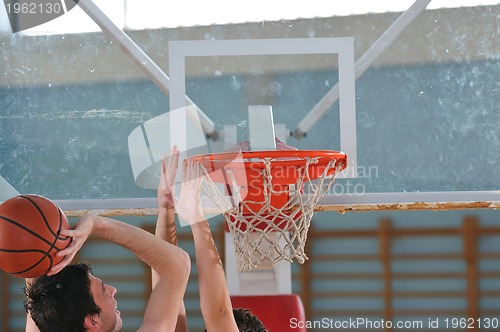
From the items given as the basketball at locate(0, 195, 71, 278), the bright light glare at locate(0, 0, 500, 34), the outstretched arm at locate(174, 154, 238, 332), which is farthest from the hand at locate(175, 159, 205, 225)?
the bright light glare at locate(0, 0, 500, 34)

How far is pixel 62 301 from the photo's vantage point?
6.38 ft

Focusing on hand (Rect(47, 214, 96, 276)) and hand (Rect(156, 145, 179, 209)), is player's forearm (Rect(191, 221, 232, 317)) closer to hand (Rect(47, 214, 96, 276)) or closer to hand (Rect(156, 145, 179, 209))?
hand (Rect(156, 145, 179, 209))

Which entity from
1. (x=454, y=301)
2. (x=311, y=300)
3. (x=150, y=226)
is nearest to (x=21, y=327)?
(x=150, y=226)

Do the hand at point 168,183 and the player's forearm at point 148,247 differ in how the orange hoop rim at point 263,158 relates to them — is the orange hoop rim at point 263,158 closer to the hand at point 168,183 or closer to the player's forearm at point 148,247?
the hand at point 168,183

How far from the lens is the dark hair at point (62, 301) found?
1.94 meters

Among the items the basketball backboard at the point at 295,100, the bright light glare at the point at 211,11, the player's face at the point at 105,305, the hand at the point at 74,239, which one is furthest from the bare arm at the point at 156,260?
the bright light glare at the point at 211,11

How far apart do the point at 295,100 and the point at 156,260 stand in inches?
33.7

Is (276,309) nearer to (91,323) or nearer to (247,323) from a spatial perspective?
(247,323)


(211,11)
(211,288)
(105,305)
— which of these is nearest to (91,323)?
(105,305)

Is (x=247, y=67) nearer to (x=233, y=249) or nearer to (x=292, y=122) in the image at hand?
(x=292, y=122)

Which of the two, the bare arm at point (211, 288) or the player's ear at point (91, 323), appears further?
the bare arm at point (211, 288)

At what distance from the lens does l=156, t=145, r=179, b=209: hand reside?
2.30 meters

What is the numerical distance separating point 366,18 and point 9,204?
1.33 metres

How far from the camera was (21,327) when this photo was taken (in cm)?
547
